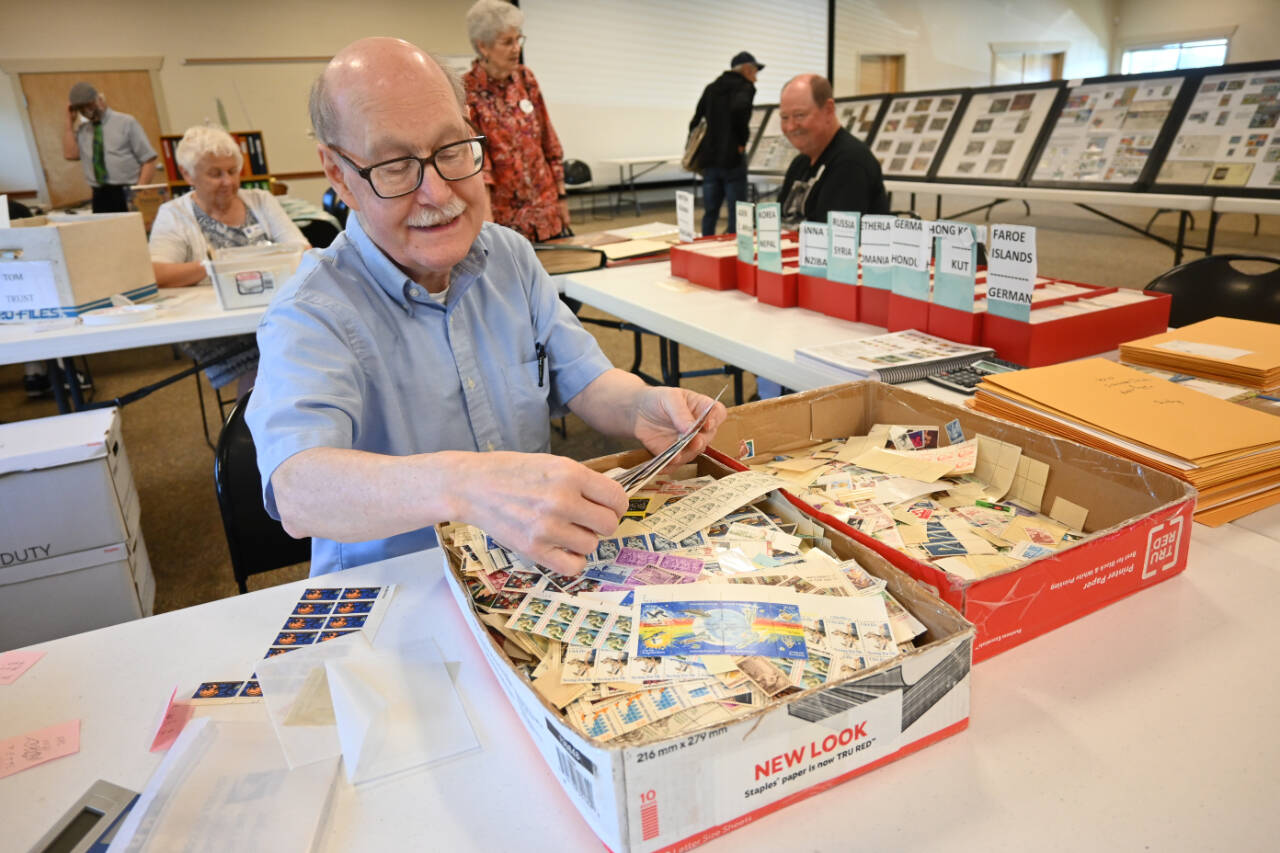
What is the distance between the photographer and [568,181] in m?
9.70

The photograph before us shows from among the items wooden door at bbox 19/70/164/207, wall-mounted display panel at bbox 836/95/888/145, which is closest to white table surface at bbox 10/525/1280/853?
wall-mounted display panel at bbox 836/95/888/145

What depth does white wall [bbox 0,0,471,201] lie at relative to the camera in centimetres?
862

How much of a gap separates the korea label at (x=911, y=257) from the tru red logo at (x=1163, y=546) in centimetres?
102

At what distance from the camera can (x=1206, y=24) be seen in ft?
20.4

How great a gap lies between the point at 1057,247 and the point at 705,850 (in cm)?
828

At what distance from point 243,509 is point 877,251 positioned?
151cm

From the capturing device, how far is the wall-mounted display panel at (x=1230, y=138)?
395 centimetres

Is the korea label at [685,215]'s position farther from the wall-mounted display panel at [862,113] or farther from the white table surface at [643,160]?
the white table surface at [643,160]

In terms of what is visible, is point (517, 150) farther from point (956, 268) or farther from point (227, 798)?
point (227, 798)

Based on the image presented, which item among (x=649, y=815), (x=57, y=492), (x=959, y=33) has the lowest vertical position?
(x=57, y=492)

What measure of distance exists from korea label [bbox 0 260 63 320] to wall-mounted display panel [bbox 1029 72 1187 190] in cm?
516

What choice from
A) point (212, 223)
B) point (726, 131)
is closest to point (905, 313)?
point (212, 223)

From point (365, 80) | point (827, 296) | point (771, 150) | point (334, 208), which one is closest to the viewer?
point (365, 80)

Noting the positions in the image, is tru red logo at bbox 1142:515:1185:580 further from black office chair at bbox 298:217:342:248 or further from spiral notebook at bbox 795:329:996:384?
black office chair at bbox 298:217:342:248
